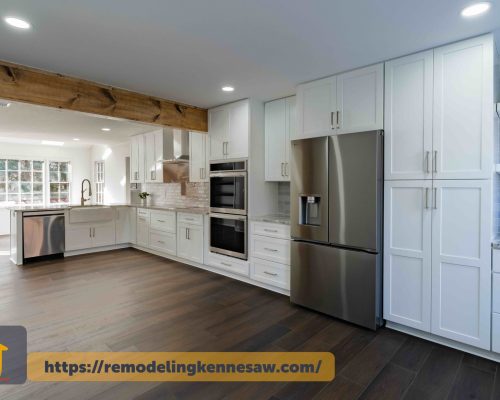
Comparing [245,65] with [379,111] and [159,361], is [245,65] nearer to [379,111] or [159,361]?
[379,111]

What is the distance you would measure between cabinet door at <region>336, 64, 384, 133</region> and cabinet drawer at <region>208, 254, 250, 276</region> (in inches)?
83.0

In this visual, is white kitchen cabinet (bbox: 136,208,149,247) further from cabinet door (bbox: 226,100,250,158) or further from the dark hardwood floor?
cabinet door (bbox: 226,100,250,158)

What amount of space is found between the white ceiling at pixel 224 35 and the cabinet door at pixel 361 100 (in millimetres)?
108

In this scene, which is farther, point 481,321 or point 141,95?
point 141,95

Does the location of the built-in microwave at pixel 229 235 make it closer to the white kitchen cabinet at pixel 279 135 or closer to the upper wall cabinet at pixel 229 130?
the white kitchen cabinet at pixel 279 135

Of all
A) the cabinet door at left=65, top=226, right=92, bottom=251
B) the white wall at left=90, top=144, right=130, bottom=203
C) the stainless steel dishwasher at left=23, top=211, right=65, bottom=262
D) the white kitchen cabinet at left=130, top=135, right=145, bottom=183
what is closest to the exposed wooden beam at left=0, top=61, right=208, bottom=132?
the white kitchen cabinet at left=130, top=135, right=145, bottom=183

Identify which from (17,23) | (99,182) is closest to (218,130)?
(17,23)

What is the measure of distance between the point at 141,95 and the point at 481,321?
13.2ft

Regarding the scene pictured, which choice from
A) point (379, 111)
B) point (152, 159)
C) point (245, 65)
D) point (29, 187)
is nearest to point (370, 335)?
point (379, 111)

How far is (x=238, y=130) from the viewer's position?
13.2ft

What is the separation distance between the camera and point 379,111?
2732 mm

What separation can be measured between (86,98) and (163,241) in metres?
2.86

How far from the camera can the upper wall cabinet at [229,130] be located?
3.96 m

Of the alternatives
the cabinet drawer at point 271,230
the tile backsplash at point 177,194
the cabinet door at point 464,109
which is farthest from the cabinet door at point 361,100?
the tile backsplash at point 177,194
